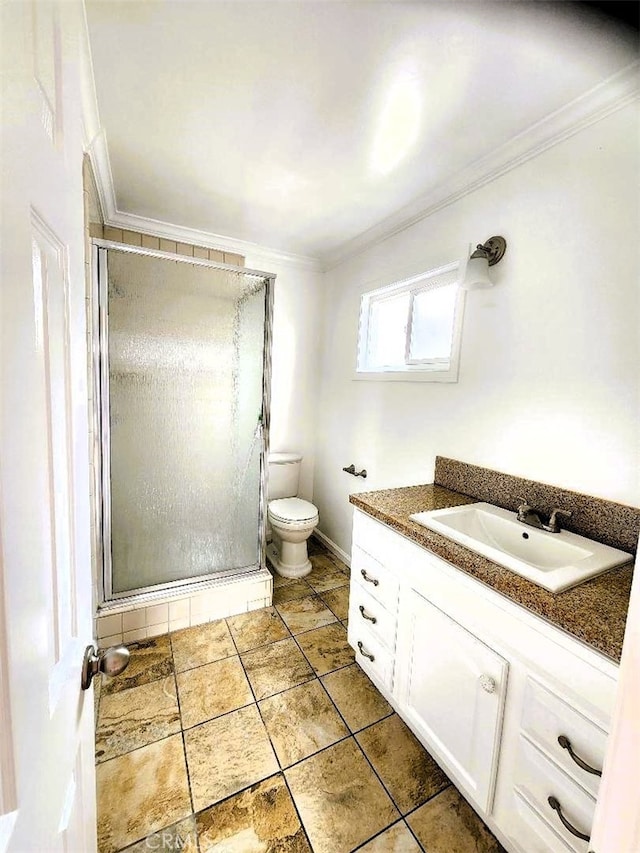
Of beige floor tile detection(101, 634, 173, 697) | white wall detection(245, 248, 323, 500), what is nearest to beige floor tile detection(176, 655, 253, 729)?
beige floor tile detection(101, 634, 173, 697)

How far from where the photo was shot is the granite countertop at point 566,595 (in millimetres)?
800

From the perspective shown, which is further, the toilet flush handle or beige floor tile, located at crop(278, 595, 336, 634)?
the toilet flush handle

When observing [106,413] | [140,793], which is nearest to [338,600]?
[140,793]

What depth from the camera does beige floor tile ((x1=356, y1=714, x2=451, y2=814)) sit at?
47.9 inches

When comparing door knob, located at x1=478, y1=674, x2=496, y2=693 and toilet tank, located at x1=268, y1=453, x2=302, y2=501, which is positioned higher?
toilet tank, located at x1=268, y1=453, x2=302, y2=501

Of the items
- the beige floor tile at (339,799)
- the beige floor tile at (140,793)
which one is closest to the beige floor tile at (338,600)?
the beige floor tile at (339,799)

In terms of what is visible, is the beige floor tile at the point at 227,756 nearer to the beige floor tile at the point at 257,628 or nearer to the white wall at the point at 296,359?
the beige floor tile at the point at 257,628

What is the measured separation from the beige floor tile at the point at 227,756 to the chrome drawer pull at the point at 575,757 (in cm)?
98

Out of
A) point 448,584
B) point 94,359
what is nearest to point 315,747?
point 448,584

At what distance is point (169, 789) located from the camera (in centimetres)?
119

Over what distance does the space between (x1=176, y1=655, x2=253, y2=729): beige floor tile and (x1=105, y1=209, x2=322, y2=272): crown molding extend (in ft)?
8.45

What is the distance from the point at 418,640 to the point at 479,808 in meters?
0.46

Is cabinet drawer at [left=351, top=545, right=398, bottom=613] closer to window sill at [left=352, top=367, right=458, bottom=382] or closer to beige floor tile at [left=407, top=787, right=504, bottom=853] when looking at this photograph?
beige floor tile at [left=407, top=787, right=504, bottom=853]

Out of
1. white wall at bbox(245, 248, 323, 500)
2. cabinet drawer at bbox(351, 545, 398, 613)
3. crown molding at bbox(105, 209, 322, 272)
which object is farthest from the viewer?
white wall at bbox(245, 248, 323, 500)
